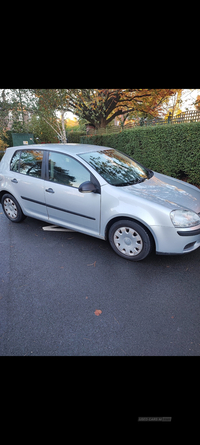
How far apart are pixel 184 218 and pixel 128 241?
792 mm

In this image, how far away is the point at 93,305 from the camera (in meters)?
2.44

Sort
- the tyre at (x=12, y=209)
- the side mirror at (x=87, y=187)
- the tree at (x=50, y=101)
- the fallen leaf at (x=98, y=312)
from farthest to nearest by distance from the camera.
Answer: the tree at (x=50, y=101)
the tyre at (x=12, y=209)
the side mirror at (x=87, y=187)
the fallen leaf at (x=98, y=312)

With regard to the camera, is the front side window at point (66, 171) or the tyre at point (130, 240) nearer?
the tyre at point (130, 240)

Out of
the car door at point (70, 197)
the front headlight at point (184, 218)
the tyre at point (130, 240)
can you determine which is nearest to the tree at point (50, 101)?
the car door at point (70, 197)

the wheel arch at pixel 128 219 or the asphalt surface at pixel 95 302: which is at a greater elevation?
the wheel arch at pixel 128 219

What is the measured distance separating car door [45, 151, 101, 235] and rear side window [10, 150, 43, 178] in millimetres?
267

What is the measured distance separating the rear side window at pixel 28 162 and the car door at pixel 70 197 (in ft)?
0.88

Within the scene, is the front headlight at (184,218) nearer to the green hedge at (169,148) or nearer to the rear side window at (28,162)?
the rear side window at (28,162)

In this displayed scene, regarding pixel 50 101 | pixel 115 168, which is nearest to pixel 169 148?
pixel 115 168

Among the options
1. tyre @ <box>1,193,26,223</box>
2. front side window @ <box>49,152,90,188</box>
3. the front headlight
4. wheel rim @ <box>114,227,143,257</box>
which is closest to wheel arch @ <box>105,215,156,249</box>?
wheel rim @ <box>114,227,143,257</box>

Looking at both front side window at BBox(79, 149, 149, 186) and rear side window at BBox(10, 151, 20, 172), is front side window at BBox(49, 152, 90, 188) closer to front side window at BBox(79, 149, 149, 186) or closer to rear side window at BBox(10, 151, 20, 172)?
front side window at BBox(79, 149, 149, 186)

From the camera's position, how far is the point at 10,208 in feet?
15.0

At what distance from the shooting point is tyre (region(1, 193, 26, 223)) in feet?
14.5

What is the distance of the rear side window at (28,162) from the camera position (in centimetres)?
395
